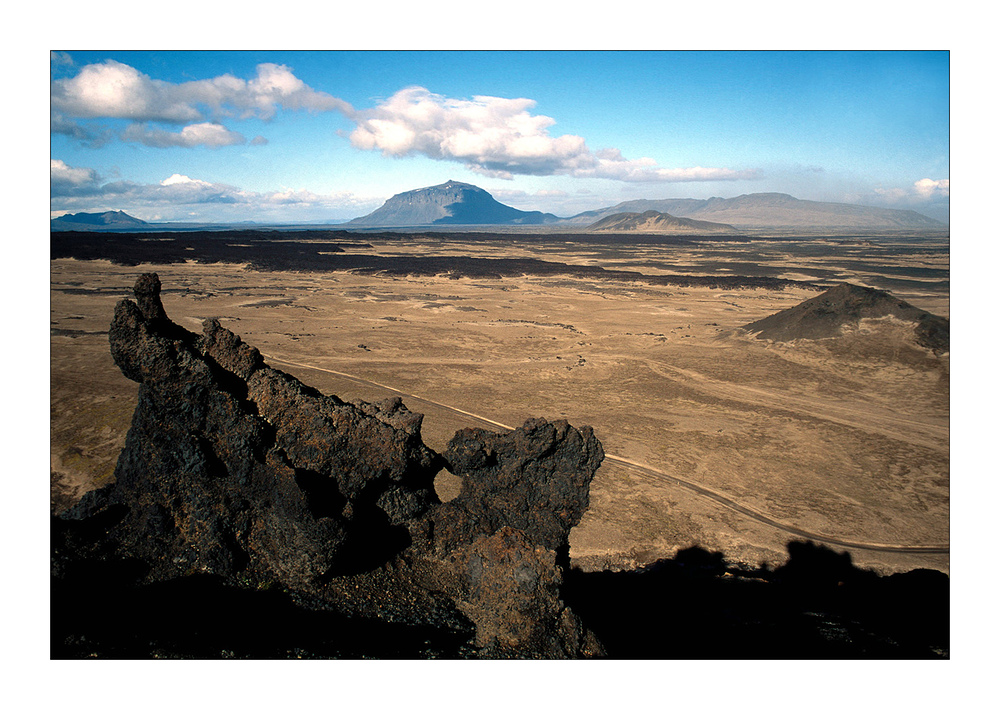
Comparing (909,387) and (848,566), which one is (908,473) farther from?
(909,387)

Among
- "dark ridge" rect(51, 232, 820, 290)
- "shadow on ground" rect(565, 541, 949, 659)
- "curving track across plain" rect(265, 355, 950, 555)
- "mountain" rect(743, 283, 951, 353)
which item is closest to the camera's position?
"shadow on ground" rect(565, 541, 949, 659)

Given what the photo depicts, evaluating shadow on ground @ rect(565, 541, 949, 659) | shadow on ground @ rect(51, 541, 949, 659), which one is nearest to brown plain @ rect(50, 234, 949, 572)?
shadow on ground @ rect(565, 541, 949, 659)

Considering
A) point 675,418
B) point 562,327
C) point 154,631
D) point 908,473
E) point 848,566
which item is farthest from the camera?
point 562,327

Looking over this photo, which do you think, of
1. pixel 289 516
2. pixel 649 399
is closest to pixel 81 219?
pixel 289 516

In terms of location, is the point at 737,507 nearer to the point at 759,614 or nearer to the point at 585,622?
the point at 759,614

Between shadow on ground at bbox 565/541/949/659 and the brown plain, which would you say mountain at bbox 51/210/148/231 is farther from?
shadow on ground at bbox 565/541/949/659

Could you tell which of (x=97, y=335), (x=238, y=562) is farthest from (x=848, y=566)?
(x=97, y=335)

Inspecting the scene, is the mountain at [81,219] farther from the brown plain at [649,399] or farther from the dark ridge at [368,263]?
the dark ridge at [368,263]
